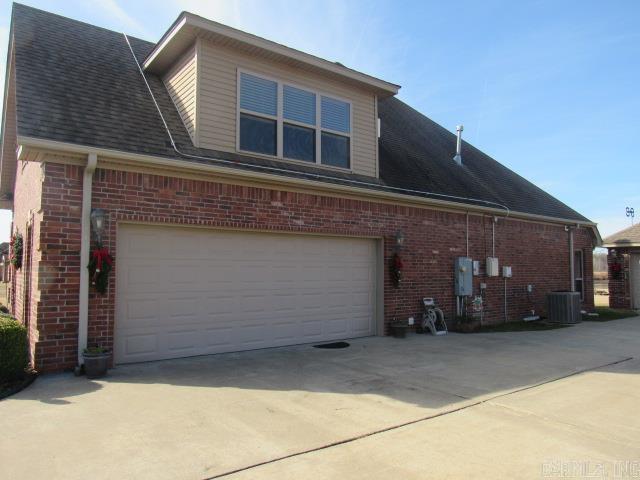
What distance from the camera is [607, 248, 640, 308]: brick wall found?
17969mm

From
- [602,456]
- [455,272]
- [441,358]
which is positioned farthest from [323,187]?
[602,456]

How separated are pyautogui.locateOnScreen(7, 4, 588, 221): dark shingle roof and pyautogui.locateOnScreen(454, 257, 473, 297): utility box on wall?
1.66 metres

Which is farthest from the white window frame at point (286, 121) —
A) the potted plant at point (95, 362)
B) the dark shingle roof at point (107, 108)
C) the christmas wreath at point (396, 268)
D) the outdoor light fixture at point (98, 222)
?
the potted plant at point (95, 362)

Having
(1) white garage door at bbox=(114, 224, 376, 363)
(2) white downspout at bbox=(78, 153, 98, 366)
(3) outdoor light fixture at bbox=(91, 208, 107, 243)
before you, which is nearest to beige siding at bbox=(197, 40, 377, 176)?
(1) white garage door at bbox=(114, 224, 376, 363)

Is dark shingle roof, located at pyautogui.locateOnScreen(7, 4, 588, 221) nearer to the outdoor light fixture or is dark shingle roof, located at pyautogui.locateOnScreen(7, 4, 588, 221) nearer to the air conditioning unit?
the outdoor light fixture

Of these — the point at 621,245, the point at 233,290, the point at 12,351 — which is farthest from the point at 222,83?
the point at 621,245

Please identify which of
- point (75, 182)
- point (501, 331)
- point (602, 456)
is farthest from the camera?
point (501, 331)

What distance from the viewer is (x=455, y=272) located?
11680 millimetres

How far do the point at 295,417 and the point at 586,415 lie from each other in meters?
3.12

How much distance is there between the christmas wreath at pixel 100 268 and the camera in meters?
6.62

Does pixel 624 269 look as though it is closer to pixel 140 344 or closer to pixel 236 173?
pixel 236 173

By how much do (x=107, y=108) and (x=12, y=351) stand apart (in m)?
4.04

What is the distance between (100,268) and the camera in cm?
661

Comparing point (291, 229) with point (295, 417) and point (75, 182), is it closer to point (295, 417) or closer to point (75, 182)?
point (75, 182)
